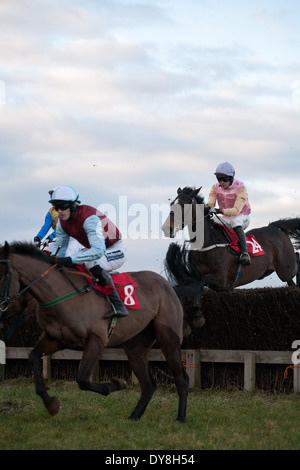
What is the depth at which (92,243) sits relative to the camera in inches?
280

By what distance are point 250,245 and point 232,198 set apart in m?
0.92

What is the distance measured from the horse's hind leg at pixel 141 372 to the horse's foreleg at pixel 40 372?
3.25 ft

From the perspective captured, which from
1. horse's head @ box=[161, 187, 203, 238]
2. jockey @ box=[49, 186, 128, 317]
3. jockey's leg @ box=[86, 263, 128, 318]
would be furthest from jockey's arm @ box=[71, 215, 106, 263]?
horse's head @ box=[161, 187, 203, 238]

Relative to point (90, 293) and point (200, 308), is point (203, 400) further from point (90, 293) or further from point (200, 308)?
point (90, 293)

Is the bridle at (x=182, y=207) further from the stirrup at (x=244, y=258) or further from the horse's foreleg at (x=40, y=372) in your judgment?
the horse's foreleg at (x=40, y=372)

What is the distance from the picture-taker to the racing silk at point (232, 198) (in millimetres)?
10977

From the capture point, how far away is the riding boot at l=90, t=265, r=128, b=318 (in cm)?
720

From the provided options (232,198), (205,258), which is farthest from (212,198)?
(205,258)

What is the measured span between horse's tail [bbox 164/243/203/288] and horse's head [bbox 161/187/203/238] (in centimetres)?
32

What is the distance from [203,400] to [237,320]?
1594mm

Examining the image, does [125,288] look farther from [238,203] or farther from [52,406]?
[238,203]

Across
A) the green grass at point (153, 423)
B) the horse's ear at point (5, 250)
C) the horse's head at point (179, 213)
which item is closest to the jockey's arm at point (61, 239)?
the horse's ear at point (5, 250)

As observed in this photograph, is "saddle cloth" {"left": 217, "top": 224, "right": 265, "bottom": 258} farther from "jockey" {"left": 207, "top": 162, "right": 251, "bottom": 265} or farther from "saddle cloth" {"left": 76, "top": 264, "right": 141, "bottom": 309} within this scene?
"saddle cloth" {"left": 76, "top": 264, "right": 141, "bottom": 309}
